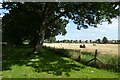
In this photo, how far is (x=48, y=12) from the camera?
31453 mm

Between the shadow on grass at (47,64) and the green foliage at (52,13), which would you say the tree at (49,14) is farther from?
the shadow on grass at (47,64)

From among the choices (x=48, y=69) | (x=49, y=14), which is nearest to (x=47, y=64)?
(x=48, y=69)

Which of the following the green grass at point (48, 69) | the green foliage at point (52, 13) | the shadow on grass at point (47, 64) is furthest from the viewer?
the green foliage at point (52, 13)

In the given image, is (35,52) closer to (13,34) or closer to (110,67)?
(110,67)

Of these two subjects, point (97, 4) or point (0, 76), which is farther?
point (97, 4)

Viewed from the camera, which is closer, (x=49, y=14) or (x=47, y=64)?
(x=47, y=64)

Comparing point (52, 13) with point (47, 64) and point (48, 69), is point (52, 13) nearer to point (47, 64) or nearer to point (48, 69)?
point (47, 64)

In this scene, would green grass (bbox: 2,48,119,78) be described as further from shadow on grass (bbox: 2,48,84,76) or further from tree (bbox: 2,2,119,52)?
tree (bbox: 2,2,119,52)

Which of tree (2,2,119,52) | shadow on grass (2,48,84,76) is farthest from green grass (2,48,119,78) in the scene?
tree (2,2,119,52)

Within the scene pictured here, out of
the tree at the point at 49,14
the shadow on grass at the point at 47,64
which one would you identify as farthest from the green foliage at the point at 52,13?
the shadow on grass at the point at 47,64

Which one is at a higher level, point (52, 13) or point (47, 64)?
point (52, 13)

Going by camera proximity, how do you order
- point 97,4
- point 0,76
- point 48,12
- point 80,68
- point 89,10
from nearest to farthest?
point 0,76 < point 80,68 < point 97,4 < point 89,10 < point 48,12

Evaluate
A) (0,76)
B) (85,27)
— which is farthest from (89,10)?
(0,76)

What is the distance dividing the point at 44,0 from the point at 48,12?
179cm
